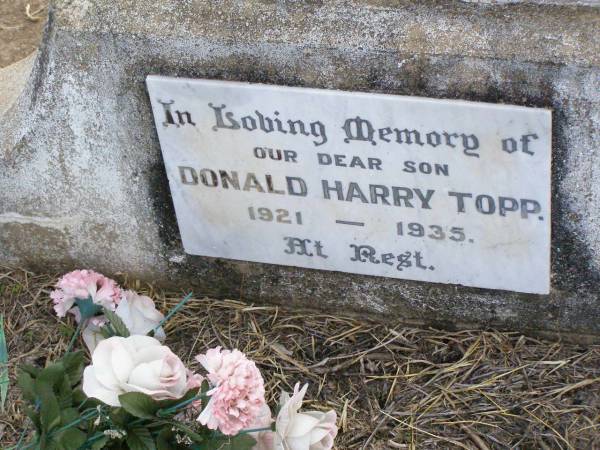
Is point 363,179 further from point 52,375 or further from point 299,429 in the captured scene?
point 52,375

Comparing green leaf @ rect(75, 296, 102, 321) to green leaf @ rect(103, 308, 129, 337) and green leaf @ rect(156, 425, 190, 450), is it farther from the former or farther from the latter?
green leaf @ rect(156, 425, 190, 450)

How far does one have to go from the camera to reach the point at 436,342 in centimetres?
242

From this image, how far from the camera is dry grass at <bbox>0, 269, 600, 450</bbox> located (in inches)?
87.3

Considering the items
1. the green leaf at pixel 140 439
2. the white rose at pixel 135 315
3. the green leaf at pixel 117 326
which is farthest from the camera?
the white rose at pixel 135 315

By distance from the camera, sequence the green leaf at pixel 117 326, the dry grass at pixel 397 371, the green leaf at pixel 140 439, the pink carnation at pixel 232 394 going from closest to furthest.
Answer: the pink carnation at pixel 232 394, the green leaf at pixel 140 439, the green leaf at pixel 117 326, the dry grass at pixel 397 371

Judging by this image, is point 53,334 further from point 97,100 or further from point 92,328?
point 97,100

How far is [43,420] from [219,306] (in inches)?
29.9

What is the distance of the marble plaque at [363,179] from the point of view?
209 centimetres

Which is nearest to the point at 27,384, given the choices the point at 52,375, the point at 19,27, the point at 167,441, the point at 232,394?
the point at 52,375

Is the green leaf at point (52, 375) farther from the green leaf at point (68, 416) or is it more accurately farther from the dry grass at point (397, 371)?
the dry grass at point (397, 371)

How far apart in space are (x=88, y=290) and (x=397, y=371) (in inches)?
28.6

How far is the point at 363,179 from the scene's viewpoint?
2225mm

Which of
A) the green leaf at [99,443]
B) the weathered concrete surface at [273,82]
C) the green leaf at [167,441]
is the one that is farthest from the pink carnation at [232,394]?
the weathered concrete surface at [273,82]

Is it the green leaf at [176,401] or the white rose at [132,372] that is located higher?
the white rose at [132,372]
